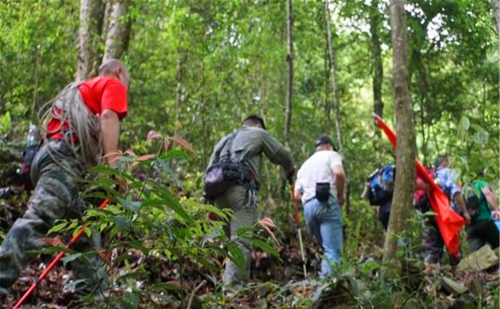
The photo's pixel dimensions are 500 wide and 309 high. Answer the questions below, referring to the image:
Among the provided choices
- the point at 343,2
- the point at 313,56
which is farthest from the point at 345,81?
the point at 343,2

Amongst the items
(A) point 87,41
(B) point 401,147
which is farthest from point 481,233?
(A) point 87,41

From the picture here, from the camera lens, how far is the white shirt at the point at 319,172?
7.32m

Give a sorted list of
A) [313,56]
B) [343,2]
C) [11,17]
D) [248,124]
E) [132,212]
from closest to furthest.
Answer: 1. [132,212]
2. [248,124]
3. [11,17]
4. [343,2]
5. [313,56]

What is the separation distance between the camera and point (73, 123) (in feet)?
15.6

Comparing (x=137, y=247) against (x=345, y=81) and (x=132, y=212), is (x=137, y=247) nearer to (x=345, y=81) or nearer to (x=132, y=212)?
(x=132, y=212)

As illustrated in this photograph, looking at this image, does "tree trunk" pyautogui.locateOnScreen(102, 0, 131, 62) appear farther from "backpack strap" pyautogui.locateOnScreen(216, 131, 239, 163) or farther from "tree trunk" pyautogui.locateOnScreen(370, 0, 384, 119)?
"tree trunk" pyautogui.locateOnScreen(370, 0, 384, 119)

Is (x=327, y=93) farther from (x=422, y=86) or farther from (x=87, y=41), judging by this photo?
(x=87, y=41)

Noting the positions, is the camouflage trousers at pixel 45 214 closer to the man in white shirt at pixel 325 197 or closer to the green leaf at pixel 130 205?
the green leaf at pixel 130 205

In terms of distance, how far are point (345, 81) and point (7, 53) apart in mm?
8873

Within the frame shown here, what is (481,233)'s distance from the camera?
869 centimetres

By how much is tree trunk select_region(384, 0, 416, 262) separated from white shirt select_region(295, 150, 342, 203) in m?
1.71

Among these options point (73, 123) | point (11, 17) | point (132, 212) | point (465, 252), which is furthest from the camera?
point (465, 252)

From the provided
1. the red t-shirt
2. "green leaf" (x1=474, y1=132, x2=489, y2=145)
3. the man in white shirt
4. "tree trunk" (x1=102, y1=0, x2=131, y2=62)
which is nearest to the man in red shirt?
the red t-shirt

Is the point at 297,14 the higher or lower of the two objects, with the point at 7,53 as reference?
higher
